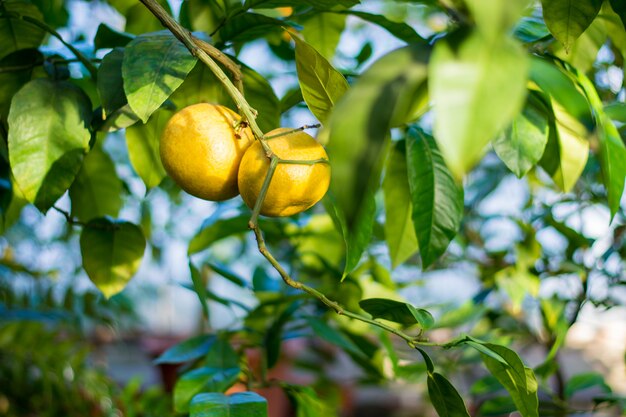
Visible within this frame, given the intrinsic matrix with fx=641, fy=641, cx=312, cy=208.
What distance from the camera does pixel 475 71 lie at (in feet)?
0.68

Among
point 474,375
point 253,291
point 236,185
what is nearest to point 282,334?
point 253,291

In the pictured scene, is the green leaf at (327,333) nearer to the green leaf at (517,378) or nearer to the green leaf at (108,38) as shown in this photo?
the green leaf at (517,378)

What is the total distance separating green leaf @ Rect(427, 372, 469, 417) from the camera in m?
0.44

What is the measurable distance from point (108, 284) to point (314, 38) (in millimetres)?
304

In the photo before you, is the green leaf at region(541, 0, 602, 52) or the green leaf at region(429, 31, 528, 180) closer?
the green leaf at region(429, 31, 528, 180)

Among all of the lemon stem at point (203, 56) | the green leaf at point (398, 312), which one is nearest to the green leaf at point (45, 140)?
the lemon stem at point (203, 56)

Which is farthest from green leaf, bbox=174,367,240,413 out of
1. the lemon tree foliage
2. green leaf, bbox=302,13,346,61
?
green leaf, bbox=302,13,346,61

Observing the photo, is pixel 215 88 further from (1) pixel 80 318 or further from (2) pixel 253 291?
(1) pixel 80 318

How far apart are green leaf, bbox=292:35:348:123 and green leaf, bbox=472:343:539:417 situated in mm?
194

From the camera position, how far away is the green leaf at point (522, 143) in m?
0.44

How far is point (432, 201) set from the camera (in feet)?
1.56

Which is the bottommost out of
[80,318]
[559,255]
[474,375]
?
[474,375]

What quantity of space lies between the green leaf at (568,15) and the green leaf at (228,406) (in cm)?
33

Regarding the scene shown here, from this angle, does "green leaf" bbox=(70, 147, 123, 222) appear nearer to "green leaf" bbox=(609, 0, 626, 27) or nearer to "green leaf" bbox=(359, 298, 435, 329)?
"green leaf" bbox=(359, 298, 435, 329)
